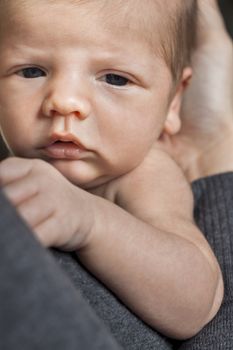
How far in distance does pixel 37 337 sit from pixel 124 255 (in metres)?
0.30

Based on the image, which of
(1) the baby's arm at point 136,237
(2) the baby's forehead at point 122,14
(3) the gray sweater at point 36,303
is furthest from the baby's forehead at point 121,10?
(3) the gray sweater at point 36,303

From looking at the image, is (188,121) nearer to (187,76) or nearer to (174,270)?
(187,76)

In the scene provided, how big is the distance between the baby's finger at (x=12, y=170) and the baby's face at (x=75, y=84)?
8.2 inches

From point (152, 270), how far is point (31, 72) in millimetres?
316

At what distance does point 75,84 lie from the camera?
2.71ft

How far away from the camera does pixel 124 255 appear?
0.71 metres

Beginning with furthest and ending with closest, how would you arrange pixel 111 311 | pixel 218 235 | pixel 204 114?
pixel 204 114 → pixel 218 235 → pixel 111 311

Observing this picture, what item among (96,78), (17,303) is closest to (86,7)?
(96,78)

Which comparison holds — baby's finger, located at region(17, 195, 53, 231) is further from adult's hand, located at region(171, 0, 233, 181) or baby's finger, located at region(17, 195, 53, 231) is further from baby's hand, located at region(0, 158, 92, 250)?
adult's hand, located at region(171, 0, 233, 181)

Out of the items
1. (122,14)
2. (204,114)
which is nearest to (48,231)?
(122,14)

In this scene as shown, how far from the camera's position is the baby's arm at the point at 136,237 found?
1.94ft

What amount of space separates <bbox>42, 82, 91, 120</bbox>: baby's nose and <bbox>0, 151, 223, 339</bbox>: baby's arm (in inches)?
5.9

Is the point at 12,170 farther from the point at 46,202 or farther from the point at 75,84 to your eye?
the point at 75,84

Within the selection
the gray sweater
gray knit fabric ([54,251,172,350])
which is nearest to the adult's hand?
gray knit fabric ([54,251,172,350])
